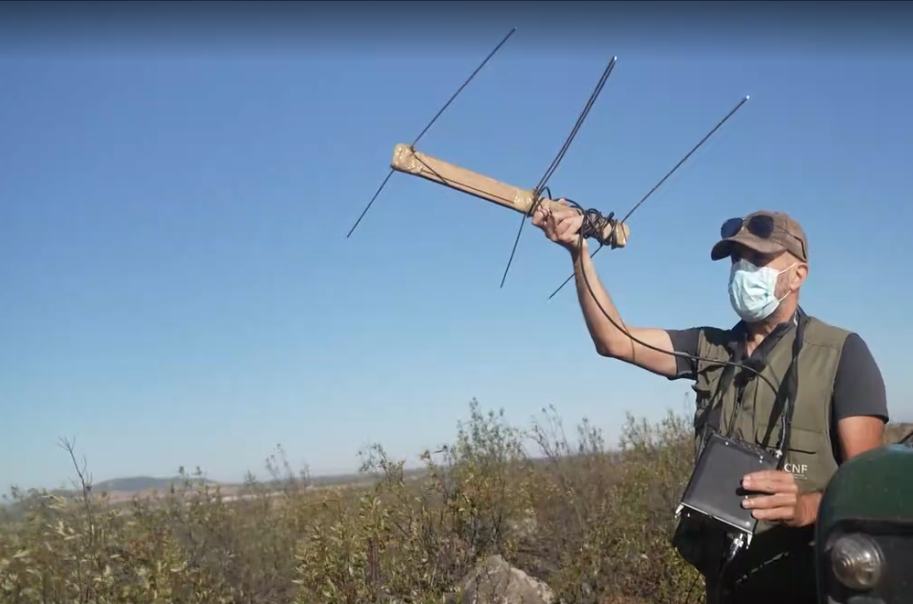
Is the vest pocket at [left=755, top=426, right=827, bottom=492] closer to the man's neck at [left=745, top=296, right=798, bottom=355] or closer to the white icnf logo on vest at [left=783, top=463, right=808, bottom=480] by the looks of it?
the white icnf logo on vest at [left=783, top=463, right=808, bottom=480]

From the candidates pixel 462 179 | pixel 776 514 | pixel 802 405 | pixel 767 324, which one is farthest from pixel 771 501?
pixel 462 179

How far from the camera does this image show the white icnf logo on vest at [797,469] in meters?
2.96

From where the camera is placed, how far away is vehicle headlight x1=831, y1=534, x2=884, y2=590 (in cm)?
206

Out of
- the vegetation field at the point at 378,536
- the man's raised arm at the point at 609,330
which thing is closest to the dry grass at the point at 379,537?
the vegetation field at the point at 378,536

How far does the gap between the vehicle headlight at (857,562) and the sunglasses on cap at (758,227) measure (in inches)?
56.3

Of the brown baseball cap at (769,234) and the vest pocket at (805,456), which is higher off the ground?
the brown baseball cap at (769,234)

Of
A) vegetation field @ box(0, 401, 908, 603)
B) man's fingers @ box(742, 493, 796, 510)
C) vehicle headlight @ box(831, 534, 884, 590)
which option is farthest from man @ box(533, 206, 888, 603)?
vegetation field @ box(0, 401, 908, 603)

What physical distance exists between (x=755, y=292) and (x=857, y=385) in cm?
53

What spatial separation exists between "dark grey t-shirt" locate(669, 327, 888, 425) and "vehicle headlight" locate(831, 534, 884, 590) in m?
0.89

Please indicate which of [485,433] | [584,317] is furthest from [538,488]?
[584,317]

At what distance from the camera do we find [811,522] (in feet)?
9.11

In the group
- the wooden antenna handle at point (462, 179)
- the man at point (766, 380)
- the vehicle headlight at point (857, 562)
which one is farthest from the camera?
the wooden antenna handle at point (462, 179)

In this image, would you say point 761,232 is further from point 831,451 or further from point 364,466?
point 364,466

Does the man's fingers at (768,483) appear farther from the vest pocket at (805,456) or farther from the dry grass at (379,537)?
the dry grass at (379,537)
